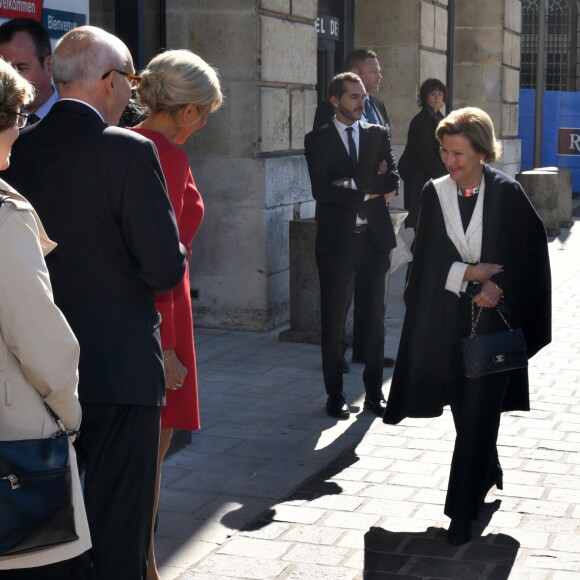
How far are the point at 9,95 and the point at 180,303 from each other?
1.24 meters

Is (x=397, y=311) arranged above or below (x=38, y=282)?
below

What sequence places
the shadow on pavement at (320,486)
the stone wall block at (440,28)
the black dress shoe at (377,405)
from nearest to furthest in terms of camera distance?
the shadow on pavement at (320,486), the black dress shoe at (377,405), the stone wall block at (440,28)

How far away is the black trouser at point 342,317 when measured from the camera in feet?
21.6

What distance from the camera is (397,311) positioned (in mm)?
10148

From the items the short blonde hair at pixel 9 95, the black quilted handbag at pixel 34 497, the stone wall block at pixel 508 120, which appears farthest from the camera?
the stone wall block at pixel 508 120

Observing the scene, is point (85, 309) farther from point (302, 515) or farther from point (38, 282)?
point (302, 515)

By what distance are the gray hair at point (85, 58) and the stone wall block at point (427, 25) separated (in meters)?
11.1

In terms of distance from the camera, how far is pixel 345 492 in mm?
5254

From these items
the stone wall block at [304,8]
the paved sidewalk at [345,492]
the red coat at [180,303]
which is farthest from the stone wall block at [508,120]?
the red coat at [180,303]

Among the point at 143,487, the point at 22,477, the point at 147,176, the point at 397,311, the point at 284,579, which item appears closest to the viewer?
the point at 22,477

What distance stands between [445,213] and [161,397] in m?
1.87

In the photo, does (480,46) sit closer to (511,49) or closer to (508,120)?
(511,49)

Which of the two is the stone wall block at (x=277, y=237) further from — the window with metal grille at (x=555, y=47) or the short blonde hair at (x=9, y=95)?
the window with metal grille at (x=555, y=47)

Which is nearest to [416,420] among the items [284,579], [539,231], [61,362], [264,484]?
[264,484]
